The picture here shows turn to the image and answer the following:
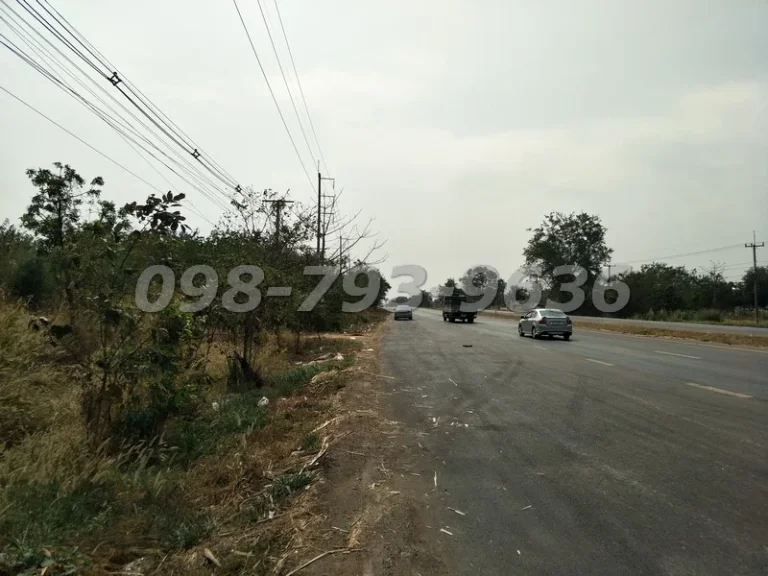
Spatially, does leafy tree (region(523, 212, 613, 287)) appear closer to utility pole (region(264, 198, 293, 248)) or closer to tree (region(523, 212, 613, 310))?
tree (region(523, 212, 613, 310))

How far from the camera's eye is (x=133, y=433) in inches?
276

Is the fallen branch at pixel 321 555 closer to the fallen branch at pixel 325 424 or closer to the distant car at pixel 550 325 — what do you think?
the fallen branch at pixel 325 424

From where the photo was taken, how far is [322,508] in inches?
188

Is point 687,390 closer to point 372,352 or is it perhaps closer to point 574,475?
point 574,475

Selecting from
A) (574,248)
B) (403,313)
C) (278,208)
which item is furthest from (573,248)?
(278,208)

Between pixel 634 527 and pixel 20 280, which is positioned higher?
pixel 20 280

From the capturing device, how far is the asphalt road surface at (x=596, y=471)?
3.84m

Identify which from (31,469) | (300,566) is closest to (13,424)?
(31,469)

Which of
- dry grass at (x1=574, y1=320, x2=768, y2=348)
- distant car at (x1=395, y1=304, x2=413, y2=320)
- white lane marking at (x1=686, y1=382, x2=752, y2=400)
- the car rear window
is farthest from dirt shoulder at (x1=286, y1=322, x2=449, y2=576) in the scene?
distant car at (x1=395, y1=304, x2=413, y2=320)

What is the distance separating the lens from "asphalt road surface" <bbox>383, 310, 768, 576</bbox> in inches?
151

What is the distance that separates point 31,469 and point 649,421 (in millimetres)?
7645

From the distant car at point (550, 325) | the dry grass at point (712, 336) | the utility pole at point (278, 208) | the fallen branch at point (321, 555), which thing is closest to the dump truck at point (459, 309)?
the dry grass at point (712, 336)

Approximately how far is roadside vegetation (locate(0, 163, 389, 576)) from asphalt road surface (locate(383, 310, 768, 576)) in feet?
5.11

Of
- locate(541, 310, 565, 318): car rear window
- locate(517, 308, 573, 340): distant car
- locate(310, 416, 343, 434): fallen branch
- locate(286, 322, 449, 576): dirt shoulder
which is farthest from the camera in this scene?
locate(541, 310, 565, 318): car rear window
